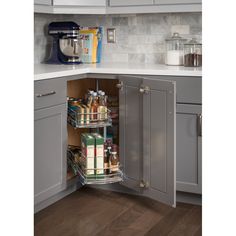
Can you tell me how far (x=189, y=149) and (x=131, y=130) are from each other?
41 centimetres

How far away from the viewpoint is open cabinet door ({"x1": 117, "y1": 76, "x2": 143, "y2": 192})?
3.19m

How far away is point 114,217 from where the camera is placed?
3010 millimetres

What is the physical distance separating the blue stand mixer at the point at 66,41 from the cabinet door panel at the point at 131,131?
544 mm

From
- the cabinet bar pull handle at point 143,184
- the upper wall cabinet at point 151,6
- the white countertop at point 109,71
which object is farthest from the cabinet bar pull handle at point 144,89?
the upper wall cabinet at point 151,6

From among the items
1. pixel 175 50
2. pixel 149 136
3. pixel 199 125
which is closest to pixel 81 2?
pixel 175 50

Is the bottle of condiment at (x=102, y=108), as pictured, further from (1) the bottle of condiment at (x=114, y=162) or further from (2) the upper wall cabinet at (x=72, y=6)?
(2) the upper wall cabinet at (x=72, y=6)

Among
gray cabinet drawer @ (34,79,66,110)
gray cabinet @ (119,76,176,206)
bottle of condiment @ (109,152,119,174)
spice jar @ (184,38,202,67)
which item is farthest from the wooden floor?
spice jar @ (184,38,202,67)

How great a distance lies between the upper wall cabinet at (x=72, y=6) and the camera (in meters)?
3.46

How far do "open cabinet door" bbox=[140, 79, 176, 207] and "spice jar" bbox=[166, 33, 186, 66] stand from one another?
61cm

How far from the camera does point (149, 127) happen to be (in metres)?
3.10

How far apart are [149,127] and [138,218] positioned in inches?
22.9

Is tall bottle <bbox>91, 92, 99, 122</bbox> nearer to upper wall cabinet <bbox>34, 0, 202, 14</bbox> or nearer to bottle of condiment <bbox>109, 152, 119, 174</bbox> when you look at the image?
bottle of condiment <bbox>109, 152, 119, 174</bbox>
